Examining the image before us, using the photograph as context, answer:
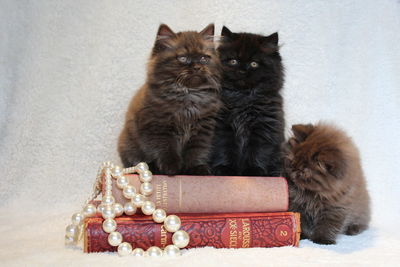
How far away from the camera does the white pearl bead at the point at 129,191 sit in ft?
4.80

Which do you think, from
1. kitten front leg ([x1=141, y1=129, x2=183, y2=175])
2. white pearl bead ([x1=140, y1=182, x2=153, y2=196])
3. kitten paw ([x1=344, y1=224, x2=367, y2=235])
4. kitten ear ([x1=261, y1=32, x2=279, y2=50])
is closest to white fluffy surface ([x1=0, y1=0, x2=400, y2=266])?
kitten paw ([x1=344, y1=224, x2=367, y2=235])

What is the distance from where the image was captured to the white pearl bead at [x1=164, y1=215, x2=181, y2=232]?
1418 millimetres

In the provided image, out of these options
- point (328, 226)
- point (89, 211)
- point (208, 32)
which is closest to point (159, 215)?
point (89, 211)

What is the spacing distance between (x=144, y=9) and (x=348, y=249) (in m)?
1.63

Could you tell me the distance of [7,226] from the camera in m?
1.81

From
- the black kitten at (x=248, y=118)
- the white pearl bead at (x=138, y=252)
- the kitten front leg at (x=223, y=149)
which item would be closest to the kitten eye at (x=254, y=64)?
the black kitten at (x=248, y=118)

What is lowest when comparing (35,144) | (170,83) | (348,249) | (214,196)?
(348,249)

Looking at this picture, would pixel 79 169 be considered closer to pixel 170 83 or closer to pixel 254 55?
pixel 170 83

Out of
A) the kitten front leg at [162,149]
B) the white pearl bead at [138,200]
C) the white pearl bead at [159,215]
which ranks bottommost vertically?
the white pearl bead at [159,215]

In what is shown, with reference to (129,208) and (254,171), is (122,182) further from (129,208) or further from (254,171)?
(254,171)

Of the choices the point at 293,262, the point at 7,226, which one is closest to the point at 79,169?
the point at 7,226

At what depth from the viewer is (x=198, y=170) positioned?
1660 mm

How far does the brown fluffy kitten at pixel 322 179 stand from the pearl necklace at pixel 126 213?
556 millimetres

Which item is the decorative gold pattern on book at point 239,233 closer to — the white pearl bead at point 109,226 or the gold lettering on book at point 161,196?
the gold lettering on book at point 161,196
